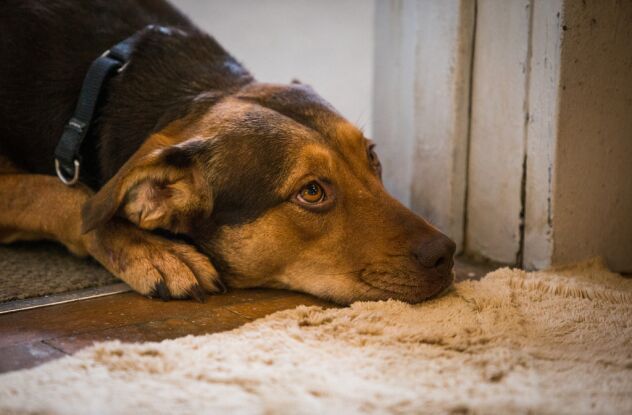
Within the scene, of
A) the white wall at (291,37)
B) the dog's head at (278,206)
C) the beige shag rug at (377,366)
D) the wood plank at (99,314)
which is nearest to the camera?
the beige shag rug at (377,366)

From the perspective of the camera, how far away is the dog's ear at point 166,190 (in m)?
2.70

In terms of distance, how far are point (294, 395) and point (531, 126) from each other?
6.78 feet

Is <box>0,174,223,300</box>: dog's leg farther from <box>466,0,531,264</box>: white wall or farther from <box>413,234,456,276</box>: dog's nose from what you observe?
<box>466,0,531,264</box>: white wall

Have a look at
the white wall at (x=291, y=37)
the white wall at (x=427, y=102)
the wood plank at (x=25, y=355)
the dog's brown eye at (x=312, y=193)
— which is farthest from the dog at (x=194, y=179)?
the white wall at (x=291, y=37)

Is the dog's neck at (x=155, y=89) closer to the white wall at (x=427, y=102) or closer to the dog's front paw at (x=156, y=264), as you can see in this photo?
the dog's front paw at (x=156, y=264)

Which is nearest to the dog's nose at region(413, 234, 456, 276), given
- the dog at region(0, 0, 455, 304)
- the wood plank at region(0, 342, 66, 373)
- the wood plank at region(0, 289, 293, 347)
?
the dog at region(0, 0, 455, 304)

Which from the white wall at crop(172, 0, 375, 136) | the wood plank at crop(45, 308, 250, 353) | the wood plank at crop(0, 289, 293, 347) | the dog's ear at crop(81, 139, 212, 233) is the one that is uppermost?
the white wall at crop(172, 0, 375, 136)

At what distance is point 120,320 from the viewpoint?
2.52 meters

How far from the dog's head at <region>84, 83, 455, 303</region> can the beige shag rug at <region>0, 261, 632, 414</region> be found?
216 millimetres

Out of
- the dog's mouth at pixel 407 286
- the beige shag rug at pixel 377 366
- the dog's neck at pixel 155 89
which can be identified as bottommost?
the beige shag rug at pixel 377 366

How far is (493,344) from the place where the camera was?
2.15 meters

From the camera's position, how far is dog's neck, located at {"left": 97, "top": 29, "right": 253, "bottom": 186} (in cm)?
308

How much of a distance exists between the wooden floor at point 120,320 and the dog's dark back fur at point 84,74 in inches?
27.6

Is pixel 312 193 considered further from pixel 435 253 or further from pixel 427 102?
pixel 427 102
